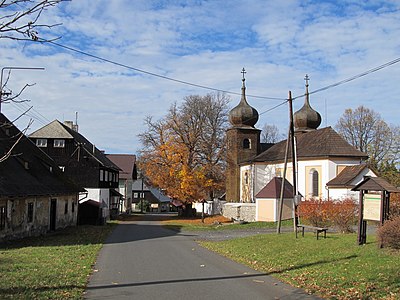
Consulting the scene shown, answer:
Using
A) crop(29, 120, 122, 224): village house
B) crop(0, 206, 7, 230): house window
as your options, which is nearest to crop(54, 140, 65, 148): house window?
crop(29, 120, 122, 224): village house

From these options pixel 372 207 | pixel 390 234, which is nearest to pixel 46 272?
pixel 390 234

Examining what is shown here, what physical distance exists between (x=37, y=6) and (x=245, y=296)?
22.4ft

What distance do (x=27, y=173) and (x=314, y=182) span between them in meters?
30.8

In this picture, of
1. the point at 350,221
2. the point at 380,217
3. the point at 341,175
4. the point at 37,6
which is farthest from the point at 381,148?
the point at 37,6

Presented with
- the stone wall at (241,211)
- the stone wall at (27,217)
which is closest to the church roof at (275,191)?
the stone wall at (241,211)

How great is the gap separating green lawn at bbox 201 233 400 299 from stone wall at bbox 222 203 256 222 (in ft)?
91.4

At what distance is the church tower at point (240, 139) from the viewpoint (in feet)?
197

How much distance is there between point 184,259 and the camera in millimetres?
16797

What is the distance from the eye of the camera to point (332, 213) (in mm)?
24297

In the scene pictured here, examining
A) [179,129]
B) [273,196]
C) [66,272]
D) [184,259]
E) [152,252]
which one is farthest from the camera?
[179,129]

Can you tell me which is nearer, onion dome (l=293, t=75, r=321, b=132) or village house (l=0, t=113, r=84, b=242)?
village house (l=0, t=113, r=84, b=242)

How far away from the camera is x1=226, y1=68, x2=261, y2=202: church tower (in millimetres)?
59938

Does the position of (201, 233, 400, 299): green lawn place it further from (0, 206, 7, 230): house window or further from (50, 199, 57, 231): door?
(50, 199, 57, 231): door

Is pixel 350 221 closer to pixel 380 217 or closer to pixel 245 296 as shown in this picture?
pixel 380 217
